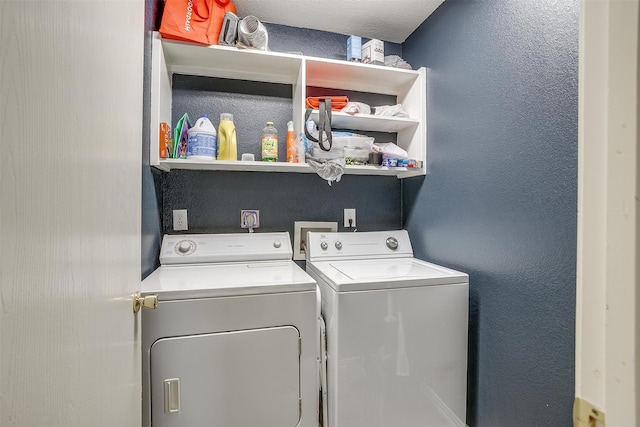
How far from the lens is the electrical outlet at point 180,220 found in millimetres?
1879

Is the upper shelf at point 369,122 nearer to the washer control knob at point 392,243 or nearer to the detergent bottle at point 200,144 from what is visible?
the detergent bottle at point 200,144

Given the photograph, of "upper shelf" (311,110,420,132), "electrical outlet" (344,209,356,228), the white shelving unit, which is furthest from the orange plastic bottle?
"electrical outlet" (344,209,356,228)

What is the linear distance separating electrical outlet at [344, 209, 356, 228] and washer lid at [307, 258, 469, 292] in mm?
332

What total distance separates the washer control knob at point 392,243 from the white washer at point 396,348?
55 cm

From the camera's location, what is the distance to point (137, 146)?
1.04 metres

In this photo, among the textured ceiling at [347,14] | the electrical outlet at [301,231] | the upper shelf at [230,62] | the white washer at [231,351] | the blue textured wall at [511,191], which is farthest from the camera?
the electrical outlet at [301,231]

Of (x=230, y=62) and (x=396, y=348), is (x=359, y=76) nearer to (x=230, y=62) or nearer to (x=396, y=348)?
(x=230, y=62)

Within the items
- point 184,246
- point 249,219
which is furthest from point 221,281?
point 249,219

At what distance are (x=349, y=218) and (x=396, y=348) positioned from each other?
0.97 metres

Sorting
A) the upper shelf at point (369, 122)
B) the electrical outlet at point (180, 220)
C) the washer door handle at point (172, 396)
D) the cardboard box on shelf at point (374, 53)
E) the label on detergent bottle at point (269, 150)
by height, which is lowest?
the washer door handle at point (172, 396)

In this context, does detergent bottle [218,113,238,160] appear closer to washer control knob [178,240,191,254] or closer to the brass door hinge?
washer control knob [178,240,191,254]

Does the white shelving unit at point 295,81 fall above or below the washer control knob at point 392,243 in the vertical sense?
above

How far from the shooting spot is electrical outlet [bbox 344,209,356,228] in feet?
7.13

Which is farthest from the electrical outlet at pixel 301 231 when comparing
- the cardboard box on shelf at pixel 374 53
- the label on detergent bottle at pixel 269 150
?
the cardboard box on shelf at pixel 374 53
